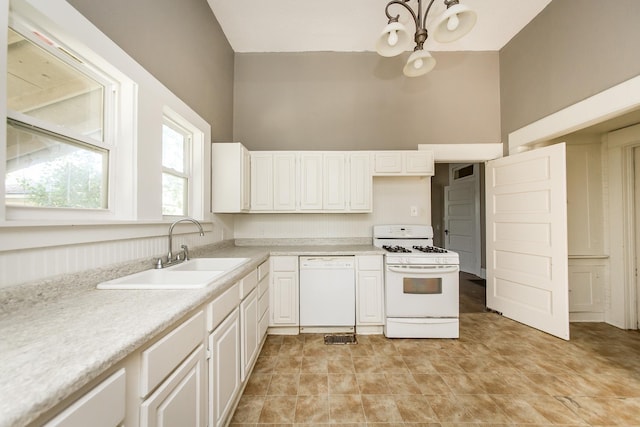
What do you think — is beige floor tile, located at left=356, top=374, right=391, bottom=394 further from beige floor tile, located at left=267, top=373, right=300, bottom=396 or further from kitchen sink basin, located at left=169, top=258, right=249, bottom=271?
kitchen sink basin, located at left=169, top=258, right=249, bottom=271

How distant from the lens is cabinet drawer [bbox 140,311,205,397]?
76cm

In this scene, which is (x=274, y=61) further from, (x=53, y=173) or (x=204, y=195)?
(x=53, y=173)

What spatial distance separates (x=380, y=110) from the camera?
319cm

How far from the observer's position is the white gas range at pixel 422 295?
2.42 meters

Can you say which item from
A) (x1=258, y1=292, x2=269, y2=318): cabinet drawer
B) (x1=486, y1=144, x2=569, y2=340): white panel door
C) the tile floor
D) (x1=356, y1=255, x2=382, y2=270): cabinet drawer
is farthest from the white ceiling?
the tile floor

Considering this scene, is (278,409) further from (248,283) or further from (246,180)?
(246,180)

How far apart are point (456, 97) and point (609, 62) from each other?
1382 mm

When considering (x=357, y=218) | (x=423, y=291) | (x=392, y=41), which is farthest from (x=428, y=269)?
(x=392, y=41)

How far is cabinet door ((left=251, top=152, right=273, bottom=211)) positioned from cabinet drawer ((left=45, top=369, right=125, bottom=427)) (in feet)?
7.39

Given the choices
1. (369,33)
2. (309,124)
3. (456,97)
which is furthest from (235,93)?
(456,97)

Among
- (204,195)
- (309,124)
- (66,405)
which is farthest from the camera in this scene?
(309,124)

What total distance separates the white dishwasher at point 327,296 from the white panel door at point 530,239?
1954 millimetres

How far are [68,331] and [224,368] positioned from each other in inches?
32.6

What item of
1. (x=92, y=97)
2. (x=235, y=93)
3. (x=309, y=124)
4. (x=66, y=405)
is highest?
(x=235, y=93)
